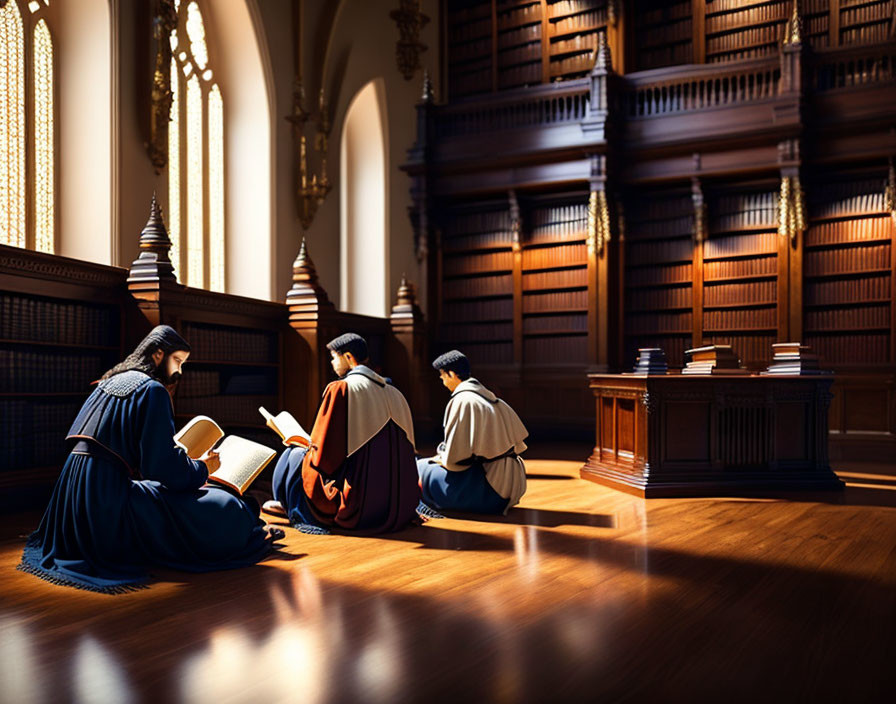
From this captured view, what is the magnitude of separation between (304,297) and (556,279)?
3.63 m

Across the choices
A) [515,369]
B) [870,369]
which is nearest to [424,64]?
[515,369]

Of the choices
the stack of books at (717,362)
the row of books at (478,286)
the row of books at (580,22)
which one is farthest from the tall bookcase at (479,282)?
the stack of books at (717,362)

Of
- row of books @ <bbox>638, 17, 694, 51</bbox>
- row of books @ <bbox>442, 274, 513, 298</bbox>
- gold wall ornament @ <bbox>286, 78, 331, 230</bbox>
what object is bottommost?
row of books @ <bbox>442, 274, 513, 298</bbox>

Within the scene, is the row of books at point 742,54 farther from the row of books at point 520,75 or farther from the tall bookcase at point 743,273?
the row of books at point 520,75

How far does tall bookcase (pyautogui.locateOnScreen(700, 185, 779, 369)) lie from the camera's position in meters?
8.58

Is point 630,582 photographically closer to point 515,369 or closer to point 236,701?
point 236,701

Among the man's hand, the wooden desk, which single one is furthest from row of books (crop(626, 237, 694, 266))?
the man's hand

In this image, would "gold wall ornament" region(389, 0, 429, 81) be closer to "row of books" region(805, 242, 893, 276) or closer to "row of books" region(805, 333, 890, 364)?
"row of books" region(805, 242, 893, 276)

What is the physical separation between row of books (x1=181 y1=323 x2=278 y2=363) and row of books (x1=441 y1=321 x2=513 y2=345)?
342cm

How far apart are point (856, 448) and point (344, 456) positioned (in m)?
6.07

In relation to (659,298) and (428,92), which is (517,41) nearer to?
(428,92)

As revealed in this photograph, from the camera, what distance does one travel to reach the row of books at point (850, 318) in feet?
26.5

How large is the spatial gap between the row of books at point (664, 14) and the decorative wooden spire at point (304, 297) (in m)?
5.63

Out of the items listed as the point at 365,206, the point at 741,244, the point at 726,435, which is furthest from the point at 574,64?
the point at 726,435
